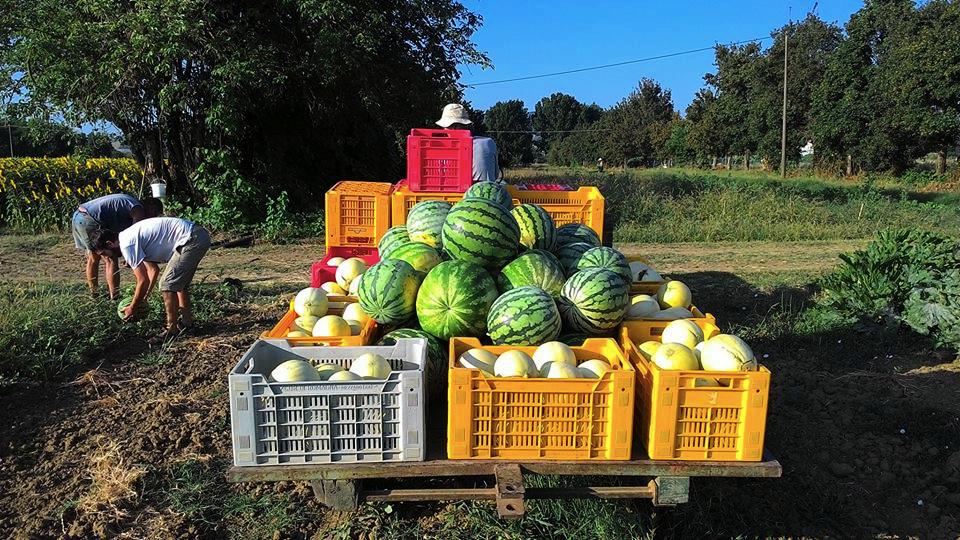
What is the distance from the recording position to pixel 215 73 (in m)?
11.4

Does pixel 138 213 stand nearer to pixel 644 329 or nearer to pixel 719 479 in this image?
pixel 644 329

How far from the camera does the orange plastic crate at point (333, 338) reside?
11.3 ft

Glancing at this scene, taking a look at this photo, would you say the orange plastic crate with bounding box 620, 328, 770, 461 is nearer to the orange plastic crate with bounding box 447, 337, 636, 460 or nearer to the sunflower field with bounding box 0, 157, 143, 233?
the orange plastic crate with bounding box 447, 337, 636, 460

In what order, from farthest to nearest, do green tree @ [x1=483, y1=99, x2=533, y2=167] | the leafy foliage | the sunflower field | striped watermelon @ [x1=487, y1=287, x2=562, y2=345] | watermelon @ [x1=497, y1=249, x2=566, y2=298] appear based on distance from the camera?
green tree @ [x1=483, y1=99, x2=533, y2=167], the sunflower field, the leafy foliage, watermelon @ [x1=497, y1=249, x2=566, y2=298], striped watermelon @ [x1=487, y1=287, x2=562, y2=345]

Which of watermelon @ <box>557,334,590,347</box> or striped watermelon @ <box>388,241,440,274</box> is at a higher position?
striped watermelon @ <box>388,241,440,274</box>

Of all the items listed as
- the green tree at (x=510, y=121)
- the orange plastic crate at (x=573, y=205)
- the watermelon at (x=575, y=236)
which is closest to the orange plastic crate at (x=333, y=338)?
the watermelon at (x=575, y=236)

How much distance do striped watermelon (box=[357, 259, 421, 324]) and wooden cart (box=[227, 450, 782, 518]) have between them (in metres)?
1.14

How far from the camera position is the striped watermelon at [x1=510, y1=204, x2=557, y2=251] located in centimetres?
446

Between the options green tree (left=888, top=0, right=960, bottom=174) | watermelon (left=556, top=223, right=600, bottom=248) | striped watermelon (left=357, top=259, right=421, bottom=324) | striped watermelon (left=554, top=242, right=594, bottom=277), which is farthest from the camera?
green tree (left=888, top=0, right=960, bottom=174)

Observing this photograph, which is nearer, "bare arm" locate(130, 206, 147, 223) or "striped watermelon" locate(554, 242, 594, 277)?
"striped watermelon" locate(554, 242, 594, 277)

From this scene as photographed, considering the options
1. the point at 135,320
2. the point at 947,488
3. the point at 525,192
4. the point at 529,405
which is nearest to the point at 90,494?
the point at 529,405

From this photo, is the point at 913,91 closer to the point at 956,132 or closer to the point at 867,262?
the point at 956,132

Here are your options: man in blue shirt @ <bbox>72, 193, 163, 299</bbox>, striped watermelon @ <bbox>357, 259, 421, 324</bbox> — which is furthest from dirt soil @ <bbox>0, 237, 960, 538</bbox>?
man in blue shirt @ <bbox>72, 193, 163, 299</bbox>

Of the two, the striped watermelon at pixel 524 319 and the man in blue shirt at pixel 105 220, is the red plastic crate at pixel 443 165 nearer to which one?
the striped watermelon at pixel 524 319
